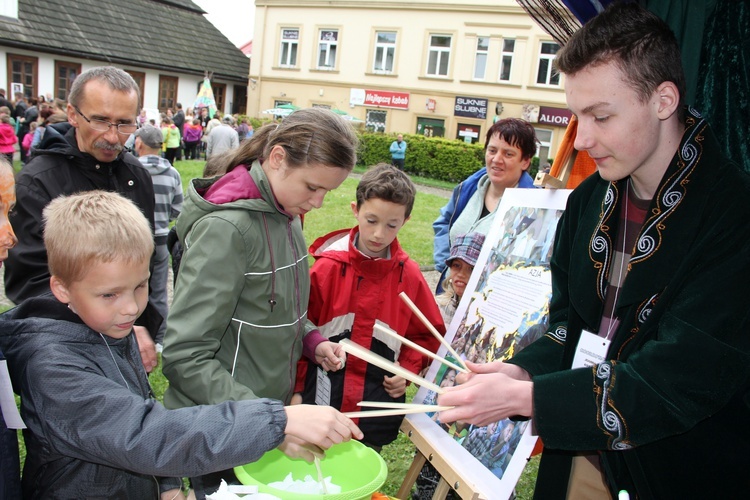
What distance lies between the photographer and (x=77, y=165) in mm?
2670

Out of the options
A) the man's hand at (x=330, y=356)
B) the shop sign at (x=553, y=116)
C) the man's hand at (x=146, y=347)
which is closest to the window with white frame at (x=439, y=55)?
the shop sign at (x=553, y=116)

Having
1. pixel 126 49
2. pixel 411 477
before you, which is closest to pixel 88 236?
pixel 411 477

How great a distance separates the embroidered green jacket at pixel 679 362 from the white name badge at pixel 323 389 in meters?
1.16

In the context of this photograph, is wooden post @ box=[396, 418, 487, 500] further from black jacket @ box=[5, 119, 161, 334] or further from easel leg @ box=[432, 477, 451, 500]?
black jacket @ box=[5, 119, 161, 334]

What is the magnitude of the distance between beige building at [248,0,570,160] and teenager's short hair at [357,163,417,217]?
20.3 metres

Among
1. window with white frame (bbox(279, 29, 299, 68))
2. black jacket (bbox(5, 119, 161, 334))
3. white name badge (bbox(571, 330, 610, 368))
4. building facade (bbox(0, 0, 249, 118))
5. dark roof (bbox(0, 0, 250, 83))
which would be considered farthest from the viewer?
window with white frame (bbox(279, 29, 299, 68))

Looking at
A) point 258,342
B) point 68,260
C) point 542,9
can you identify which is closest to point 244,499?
point 258,342

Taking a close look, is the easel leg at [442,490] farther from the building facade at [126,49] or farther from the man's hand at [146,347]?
the building facade at [126,49]

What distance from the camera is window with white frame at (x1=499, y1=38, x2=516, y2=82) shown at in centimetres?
2263

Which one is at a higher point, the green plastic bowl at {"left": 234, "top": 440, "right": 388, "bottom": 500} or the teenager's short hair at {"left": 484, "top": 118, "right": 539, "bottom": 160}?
the teenager's short hair at {"left": 484, "top": 118, "right": 539, "bottom": 160}

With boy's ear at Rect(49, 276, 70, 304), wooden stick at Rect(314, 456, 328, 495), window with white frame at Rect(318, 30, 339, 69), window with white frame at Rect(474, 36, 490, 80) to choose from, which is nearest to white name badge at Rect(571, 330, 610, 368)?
wooden stick at Rect(314, 456, 328, 495)

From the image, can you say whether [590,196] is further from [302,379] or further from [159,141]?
[159,141]

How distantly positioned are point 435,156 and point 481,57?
612 centimetres

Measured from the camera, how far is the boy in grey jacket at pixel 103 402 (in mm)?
1404
